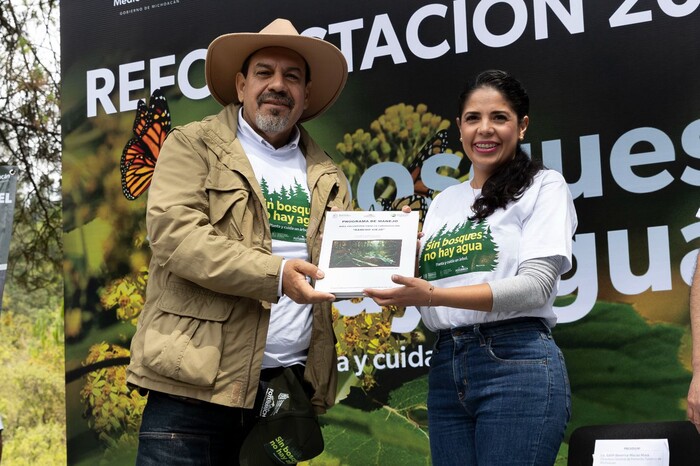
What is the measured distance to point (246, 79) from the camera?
301 centimetres

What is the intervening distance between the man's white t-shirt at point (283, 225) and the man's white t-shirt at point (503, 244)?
392mm

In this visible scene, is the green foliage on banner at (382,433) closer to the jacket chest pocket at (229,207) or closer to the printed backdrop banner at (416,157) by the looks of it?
the printed backdrop banner at (416,157)

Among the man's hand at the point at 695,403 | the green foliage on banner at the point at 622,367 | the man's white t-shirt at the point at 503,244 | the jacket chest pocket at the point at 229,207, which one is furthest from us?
the green foliage on banner at the point at 622,367

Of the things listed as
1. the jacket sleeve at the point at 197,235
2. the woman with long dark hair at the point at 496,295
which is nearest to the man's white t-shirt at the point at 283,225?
the jacket sleeve at the point at 197,235

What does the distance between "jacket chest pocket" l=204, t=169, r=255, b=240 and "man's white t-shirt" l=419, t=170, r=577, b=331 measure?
54 cm

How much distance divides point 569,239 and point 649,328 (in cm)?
A: 149

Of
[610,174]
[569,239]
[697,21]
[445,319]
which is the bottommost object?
[445,319]

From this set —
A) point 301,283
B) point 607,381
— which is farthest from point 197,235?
point 607,381

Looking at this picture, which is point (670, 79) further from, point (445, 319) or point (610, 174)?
point (445, 319)

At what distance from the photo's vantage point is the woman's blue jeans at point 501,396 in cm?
239

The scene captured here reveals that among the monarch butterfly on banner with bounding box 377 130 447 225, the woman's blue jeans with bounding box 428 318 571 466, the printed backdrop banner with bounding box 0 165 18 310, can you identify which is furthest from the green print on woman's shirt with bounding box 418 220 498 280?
the printed backdrop banner with bounding box 0 165 18 310

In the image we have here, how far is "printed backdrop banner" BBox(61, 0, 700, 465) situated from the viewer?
12.5 feet

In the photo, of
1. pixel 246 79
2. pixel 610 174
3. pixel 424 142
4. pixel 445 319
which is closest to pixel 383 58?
pixel 424 142

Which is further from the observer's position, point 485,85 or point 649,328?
point 649,328
